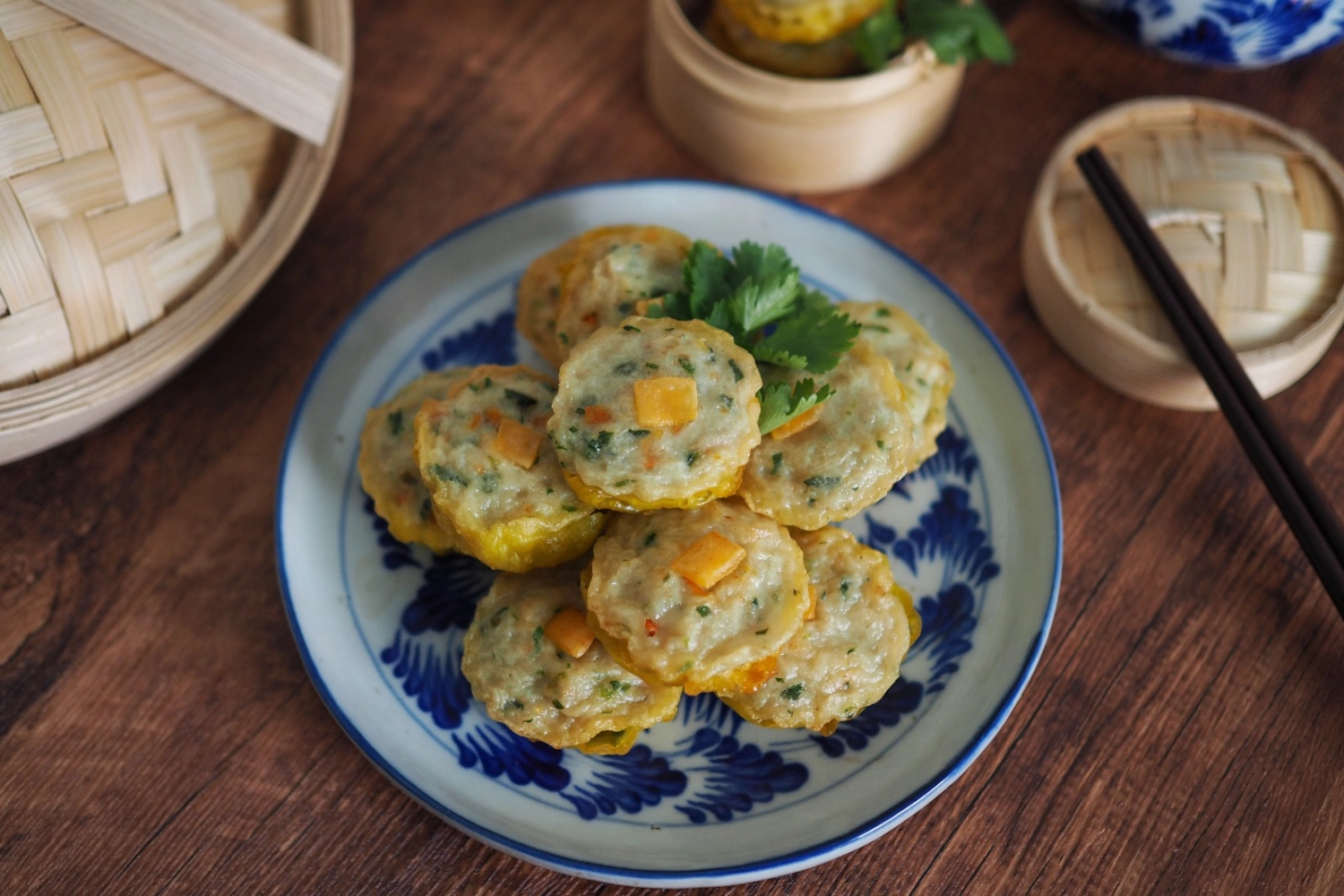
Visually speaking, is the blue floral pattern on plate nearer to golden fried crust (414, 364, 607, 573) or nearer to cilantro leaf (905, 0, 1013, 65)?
golden fried crust (414, 364, 607, 573)

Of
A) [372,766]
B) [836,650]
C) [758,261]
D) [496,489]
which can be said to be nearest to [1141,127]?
[758,261]

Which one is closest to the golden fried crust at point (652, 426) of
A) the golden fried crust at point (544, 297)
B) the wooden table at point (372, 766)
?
the golden fried crust at point (544, 297)

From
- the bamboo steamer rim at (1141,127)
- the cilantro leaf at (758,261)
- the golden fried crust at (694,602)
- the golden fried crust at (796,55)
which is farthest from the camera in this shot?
the golden fried crust at (796,55)

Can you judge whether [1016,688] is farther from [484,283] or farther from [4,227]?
[4,227]

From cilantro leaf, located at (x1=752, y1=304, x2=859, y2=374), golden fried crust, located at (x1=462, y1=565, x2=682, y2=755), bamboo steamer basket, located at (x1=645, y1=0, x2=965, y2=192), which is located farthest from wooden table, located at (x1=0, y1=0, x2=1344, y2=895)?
cilantro leaf, located at (x1=752, y1=304, x2=859, y2=374)

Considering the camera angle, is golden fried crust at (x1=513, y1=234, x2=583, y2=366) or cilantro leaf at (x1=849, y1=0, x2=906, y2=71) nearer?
golden fried crust at (x1=513, y1=234, x2=583, y2=366)

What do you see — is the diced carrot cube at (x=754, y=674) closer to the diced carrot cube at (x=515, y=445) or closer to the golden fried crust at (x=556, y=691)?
the golden fried crust at (x=556, y=691)

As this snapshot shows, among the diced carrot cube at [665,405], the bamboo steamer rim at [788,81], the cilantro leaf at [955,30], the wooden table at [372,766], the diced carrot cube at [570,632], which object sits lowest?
the wooden table at [372,766]
